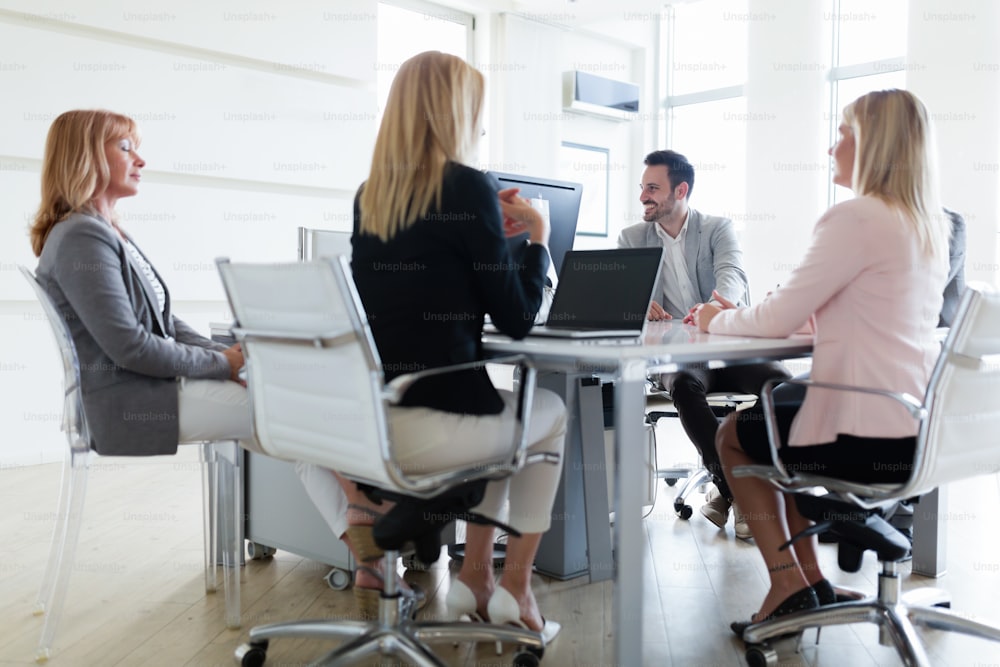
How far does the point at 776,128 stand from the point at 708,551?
15.7ft

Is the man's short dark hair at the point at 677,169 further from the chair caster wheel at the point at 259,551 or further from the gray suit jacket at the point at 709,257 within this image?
the chair caster wheel at the point at 259,551

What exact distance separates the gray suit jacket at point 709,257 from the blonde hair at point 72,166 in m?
2.06

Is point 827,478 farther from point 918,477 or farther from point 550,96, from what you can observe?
point 550,96

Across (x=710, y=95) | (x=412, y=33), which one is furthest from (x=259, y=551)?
(x=710, y=95)

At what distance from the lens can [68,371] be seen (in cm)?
217

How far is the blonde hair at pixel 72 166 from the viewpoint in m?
2.29

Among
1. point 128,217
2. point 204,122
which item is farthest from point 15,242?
point 204,122

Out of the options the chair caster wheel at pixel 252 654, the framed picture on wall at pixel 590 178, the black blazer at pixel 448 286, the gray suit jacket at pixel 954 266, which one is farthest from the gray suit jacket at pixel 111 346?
the framed picture on wall at pixel 590 178

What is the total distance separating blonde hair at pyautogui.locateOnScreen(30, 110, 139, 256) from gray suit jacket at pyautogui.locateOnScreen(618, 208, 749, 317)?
206 cm

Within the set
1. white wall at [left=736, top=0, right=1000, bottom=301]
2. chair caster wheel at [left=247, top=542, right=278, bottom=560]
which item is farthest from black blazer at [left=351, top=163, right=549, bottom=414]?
white wall at [left=736, top=0, right=1000, bottom=301]

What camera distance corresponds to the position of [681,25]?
26.8 ft

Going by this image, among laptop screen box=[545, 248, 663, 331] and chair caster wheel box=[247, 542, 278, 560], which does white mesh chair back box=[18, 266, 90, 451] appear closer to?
chair caster wheel box=[247, 542, 278, 560]

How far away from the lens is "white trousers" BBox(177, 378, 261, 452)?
223 centimetres

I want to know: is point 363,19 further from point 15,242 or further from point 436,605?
point 436,605
